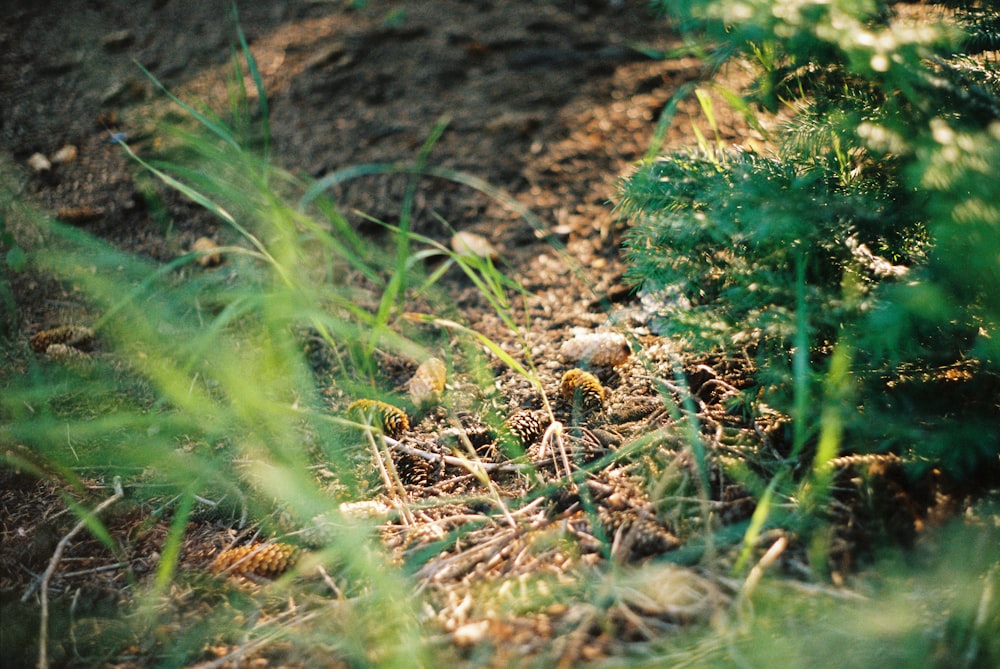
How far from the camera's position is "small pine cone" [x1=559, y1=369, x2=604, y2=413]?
1.24 meters

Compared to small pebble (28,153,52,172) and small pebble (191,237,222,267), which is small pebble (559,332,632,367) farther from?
small pebble (28,153,52,172)

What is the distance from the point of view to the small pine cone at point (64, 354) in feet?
4.72

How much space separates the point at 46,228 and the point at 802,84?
2.11 meters

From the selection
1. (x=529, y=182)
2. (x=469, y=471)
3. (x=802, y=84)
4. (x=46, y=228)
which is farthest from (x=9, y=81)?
(x=802, y=84)

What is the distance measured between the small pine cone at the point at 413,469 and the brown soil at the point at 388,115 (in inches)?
10.4

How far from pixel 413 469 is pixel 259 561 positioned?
31 cm

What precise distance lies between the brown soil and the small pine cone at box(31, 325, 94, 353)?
0.08 m

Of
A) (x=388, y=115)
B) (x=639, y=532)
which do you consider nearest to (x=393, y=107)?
(x=388, y=115)

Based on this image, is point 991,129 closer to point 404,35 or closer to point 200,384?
point 200,384

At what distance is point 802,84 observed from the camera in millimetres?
1132

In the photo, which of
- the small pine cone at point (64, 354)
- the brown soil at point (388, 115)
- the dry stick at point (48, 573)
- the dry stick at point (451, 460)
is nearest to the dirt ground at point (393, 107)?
the brown soil at point (388, 115)

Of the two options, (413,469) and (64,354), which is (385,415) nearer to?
(413,469)

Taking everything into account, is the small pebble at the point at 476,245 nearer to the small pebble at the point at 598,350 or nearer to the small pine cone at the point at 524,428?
the small pebble at the point at 598,350

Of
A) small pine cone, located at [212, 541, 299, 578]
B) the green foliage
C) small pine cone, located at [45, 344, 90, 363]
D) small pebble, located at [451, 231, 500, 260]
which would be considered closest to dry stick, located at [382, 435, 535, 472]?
small pine cone, located at [212, 541, 299, 578]
